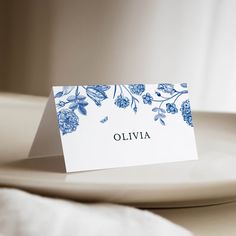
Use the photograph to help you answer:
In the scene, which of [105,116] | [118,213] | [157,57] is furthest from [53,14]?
[118,213]

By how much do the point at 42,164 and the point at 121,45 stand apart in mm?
587

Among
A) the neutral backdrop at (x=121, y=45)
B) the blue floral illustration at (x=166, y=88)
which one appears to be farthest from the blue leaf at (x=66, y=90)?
the neutral backdrop at (x=121, y=45)

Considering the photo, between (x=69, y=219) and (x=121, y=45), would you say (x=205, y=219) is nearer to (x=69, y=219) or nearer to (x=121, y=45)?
(x=69, y=219)

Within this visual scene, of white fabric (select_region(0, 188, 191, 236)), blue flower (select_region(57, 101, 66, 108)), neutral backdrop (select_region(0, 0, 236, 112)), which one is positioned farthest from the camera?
neutral backdrop (select_region(0, 0, 236, 112))

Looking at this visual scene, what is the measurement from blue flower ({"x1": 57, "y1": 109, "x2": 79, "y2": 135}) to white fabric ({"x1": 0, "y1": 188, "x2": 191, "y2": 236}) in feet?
0.25

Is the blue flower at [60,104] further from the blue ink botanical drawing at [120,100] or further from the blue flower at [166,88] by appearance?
the blue flower at [166,88]

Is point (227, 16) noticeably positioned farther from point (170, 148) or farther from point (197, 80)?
point (170, 148)

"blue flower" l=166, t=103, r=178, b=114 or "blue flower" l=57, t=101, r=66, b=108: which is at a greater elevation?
"blue flower" l=57, t=101, r=66, b=108

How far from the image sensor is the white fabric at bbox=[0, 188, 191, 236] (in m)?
0.34

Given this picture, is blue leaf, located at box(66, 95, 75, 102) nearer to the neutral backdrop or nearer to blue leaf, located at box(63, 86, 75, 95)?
blue leaf, located at box(63, 86, 75, 95)

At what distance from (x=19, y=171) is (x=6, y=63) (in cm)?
52

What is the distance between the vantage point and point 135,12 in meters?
1.00

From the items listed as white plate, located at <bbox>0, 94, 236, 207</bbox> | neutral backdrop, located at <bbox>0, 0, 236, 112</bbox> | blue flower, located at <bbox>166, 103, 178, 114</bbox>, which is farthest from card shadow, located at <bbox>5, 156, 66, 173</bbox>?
neutral backdrop, located at <bbox>0, 0, 236, 112</bbox>

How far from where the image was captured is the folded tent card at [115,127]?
0.44m
